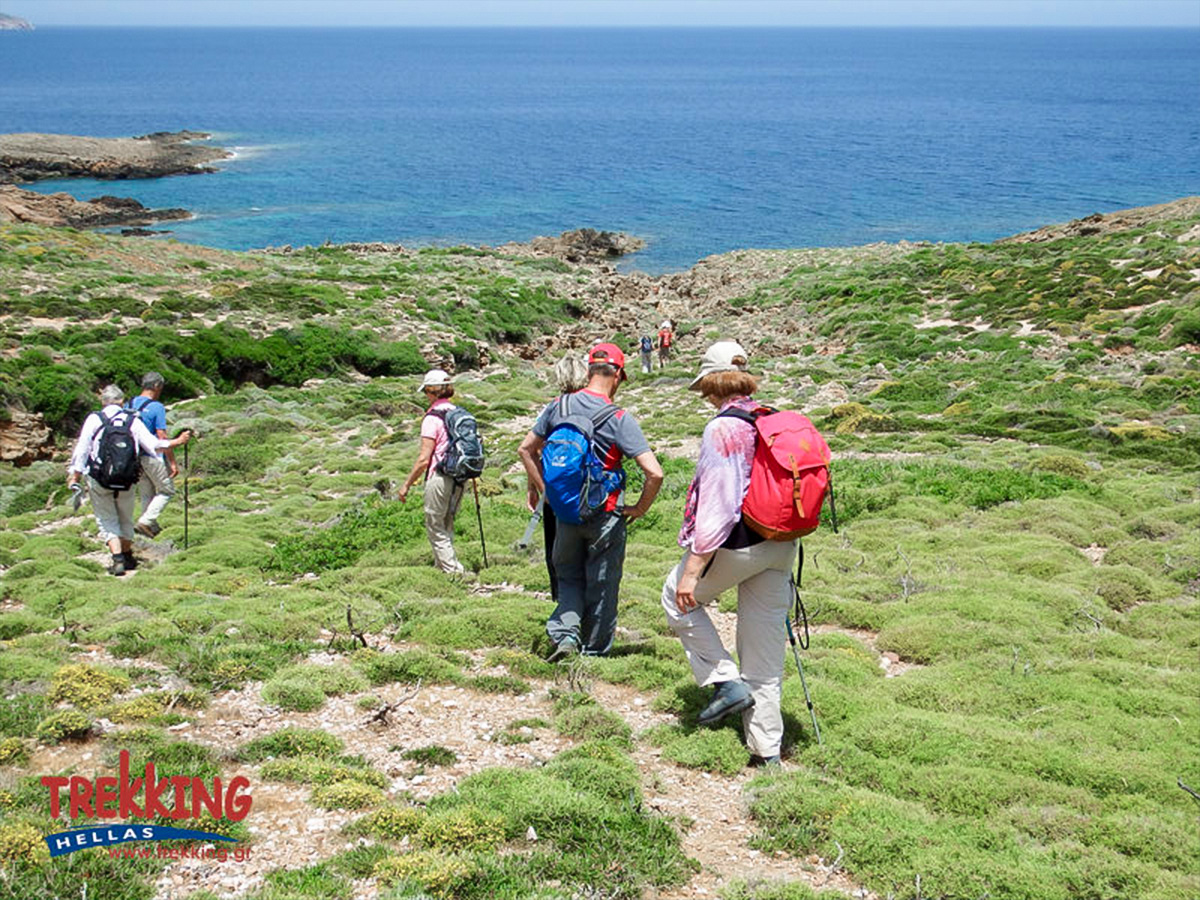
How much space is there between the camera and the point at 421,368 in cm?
3591

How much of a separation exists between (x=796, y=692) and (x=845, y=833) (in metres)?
2.26

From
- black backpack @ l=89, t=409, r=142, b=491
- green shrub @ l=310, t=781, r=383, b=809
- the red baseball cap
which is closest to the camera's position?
green shrub @ l=310, t=781, r=383, b=809

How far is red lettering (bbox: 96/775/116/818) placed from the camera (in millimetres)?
5723

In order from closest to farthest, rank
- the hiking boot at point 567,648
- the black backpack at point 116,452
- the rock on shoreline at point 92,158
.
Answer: the hiking boot at point 567,648 < the black backpack at point 116,452 < the rock on shoreline at point 92,158

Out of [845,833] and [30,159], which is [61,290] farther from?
[30,159]

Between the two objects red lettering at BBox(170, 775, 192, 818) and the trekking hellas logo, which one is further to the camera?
red lettering at BBox(170, 775, 192, 818)

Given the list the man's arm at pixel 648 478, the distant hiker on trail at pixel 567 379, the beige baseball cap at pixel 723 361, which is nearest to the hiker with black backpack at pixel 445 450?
the distant hiker on trail at pixel 567 379

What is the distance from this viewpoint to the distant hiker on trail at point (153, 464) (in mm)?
13320

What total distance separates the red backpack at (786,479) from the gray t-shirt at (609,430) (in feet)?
5.11

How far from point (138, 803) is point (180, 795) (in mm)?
253

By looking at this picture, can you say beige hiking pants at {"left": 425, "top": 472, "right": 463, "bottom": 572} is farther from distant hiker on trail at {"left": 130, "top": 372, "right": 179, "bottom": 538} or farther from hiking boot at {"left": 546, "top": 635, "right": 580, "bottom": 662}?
distant hiker on trail at {"left": 130, "top": 372, "right": 179, "bottom": 538}

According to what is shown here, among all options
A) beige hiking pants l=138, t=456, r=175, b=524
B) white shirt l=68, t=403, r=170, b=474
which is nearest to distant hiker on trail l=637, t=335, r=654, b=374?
beige hiking pants l=138, t=456, r=175, b=524

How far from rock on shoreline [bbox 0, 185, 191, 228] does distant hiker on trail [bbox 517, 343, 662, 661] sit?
72315mm

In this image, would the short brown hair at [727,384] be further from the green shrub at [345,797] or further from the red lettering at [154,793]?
the red lettering at [154,793]
